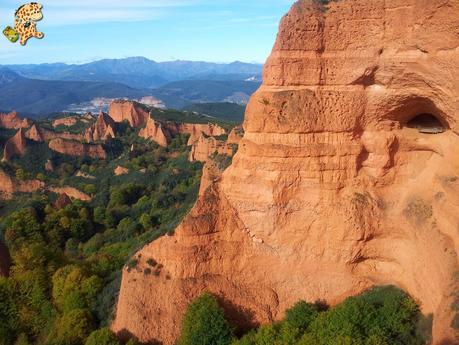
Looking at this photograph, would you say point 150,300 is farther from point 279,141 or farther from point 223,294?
point 279,141

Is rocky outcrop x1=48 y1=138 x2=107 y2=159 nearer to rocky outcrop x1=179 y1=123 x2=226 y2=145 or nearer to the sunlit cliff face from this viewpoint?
rocky outcrop x1=179 y1=123 x2=226 y2=145

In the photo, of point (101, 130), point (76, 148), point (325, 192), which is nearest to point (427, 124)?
point (325, 192)

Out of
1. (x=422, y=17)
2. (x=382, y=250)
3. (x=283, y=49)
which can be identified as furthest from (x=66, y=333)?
(x=422, y=17)

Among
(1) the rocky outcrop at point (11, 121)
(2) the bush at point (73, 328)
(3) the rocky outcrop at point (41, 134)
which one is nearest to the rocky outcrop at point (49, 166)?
(3) the rocky outcrop at point (41, 134)

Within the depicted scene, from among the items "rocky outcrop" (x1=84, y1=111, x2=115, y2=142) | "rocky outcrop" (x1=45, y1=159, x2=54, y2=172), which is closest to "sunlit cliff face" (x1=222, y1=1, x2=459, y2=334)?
"rocky outcrop" (x1=45, y1=159, x2=54, y2=172)

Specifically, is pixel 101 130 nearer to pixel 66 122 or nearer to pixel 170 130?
pixel 170 130

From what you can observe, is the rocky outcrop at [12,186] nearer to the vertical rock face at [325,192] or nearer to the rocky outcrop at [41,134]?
the rocky outcrop at [41,134]
